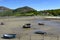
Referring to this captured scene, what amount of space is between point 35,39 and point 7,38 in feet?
13.6

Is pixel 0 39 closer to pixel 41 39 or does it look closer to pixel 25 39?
pixel 25 39

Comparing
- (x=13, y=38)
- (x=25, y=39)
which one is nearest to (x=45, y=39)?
(x=25, y=39)

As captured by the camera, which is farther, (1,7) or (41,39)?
(1,7)

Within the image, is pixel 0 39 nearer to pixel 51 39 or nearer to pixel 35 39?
pixel 35 39

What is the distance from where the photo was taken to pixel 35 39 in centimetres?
2483

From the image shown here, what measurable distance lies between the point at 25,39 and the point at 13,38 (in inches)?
70.1

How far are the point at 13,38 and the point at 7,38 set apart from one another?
89 centimetres

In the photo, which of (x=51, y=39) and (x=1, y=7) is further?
(x=1, y=7)

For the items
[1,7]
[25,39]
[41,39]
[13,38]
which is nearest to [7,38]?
[13,38]

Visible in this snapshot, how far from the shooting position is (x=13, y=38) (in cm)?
2517

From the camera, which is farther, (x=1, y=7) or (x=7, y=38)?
(x=1, y=7)

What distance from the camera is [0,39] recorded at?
2505 cm

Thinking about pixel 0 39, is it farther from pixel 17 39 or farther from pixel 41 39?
pixel 41 39

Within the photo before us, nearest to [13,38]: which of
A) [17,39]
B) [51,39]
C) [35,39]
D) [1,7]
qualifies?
[17,39]
